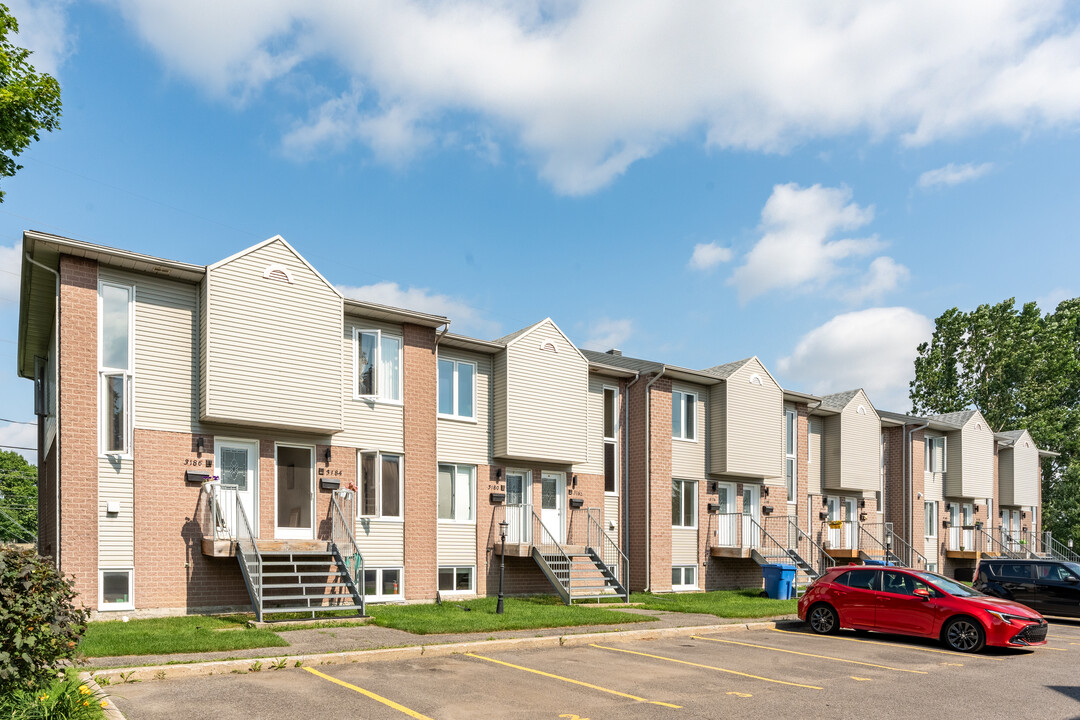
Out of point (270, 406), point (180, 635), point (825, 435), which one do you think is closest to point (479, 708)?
point (180, 635)

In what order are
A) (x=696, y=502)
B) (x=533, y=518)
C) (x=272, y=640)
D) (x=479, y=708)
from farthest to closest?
(x=696, y=502) < (x=533, y=518) < (x=272, y=640) < (x=479, y=708)

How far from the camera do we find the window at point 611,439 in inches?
1005

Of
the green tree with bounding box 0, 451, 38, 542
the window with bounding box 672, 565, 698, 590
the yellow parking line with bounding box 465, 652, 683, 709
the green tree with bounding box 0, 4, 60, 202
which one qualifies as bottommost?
the green tree with bounding box 0, 451, 38, 542

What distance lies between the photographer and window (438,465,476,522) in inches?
851

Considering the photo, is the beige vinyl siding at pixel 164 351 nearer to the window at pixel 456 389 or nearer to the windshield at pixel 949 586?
the window at pixel 456 389

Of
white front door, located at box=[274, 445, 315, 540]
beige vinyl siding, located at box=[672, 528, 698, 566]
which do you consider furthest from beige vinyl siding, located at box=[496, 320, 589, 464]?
white front door, located at box=[274, 445, 315, 540]

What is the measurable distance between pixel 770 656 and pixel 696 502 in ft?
43.6

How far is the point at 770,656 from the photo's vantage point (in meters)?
13.9

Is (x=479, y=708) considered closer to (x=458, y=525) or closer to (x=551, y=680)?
(x=551, y=680)

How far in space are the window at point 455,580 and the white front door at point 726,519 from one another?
9421mm

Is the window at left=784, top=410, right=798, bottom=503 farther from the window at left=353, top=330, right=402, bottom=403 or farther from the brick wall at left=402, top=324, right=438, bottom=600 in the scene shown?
the window at left=353, top=330, right=402, bottom=403

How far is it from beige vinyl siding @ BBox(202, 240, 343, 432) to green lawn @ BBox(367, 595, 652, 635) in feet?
14.0

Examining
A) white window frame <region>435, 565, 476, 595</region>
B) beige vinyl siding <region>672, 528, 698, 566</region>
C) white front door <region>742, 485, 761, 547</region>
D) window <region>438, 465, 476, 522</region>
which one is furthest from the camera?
white front door <region>742, 485, 761, 547</region>

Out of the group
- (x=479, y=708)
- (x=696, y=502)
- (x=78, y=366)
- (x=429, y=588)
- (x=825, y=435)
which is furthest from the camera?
(x=825, y=435)
